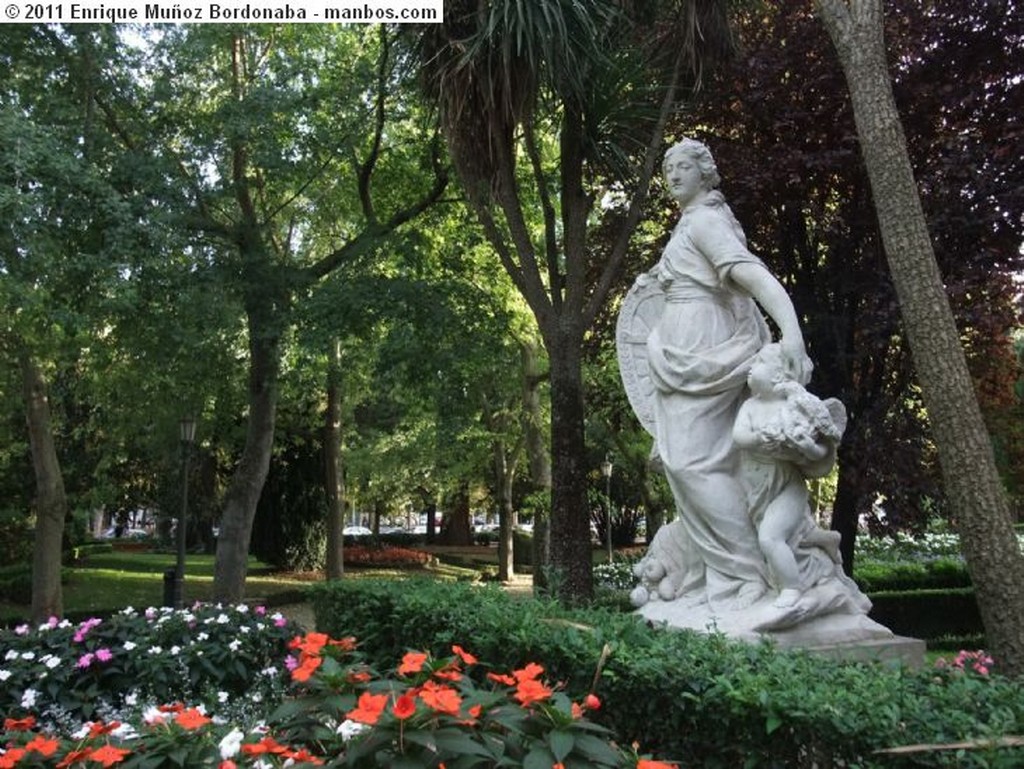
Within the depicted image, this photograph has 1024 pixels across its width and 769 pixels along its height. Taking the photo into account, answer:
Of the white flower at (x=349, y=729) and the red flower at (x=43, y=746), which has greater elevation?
the white flower at (x=349, y=729)

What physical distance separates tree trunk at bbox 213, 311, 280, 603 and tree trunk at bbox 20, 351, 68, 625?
2.17m

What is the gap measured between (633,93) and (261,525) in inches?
718

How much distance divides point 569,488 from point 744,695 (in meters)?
5.08

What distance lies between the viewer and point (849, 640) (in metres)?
4.18

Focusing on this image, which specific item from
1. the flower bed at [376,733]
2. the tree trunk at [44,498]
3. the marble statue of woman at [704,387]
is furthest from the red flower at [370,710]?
the tree trunk at [44,498]

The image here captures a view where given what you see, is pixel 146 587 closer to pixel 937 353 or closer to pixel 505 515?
pixel 505 515

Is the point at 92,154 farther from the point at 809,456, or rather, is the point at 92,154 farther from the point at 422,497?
the point at 422,497

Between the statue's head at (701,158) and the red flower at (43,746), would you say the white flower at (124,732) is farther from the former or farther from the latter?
the statue's head at (701,158)

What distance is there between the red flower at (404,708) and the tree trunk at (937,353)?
362cm

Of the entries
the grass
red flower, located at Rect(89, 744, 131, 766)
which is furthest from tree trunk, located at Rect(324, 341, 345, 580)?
red flower, located at Rect(89, 744, 131, 766)

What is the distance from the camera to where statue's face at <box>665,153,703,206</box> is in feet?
16.2

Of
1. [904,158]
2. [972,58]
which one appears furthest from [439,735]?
[972,58]

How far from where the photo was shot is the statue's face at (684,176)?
4.94 metres

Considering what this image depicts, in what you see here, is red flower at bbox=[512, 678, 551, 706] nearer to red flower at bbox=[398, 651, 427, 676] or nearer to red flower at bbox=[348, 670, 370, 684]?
red flower at bbox=[398, 651, 427, 676]
